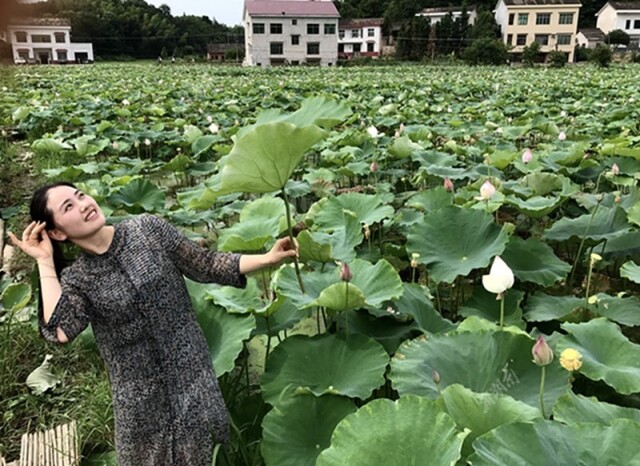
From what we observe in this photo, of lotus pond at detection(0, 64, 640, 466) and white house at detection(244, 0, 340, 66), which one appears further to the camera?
white house at detection(244, 0, 340, 66)

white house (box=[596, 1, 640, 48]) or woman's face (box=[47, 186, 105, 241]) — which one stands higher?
white house (box=[596, 1, 640, 48])

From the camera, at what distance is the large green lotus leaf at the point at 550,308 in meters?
1.64

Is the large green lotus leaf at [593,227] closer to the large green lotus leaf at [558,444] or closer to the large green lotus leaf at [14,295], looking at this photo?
the large green lotus leaf at [558,444]

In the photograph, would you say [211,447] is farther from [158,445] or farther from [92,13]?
[92,13]

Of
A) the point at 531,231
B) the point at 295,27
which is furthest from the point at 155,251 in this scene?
the point at 295,27

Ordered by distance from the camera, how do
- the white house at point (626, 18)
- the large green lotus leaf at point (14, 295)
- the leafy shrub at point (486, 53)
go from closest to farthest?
1. the large green lotus leaf at point (14, 295)
2. the leafy shrub at point (486, 53)
3. the white house at point (626, 18)

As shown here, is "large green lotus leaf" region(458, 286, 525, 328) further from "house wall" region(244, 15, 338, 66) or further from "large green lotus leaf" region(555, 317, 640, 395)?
"house wall" region(244, 15, 338, 66)

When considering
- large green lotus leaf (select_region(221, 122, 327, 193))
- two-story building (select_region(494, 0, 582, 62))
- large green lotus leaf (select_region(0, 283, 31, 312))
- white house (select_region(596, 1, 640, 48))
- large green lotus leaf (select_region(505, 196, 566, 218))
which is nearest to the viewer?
large green lotus leaf (select_region(221, 122, 327, 193))

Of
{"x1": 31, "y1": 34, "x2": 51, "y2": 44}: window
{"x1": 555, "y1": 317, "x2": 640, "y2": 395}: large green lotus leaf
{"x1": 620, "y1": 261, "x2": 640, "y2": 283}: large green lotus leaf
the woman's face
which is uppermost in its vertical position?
{"x1": 31, "y1": 34, "x2": 51, "y2": 44}: window

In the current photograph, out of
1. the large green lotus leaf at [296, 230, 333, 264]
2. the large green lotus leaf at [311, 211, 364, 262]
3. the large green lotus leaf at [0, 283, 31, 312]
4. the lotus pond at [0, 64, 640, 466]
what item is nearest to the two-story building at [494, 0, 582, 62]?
the lotus pond at [0, 64, 640, 466]

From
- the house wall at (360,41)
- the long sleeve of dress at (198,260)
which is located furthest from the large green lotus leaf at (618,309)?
the house wall at (360,41)

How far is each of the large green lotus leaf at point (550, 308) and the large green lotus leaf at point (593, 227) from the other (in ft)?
1.34

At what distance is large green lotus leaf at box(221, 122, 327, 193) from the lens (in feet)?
3.63

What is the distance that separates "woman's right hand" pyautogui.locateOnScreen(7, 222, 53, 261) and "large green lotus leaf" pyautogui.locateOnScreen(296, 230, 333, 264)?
0.72m
